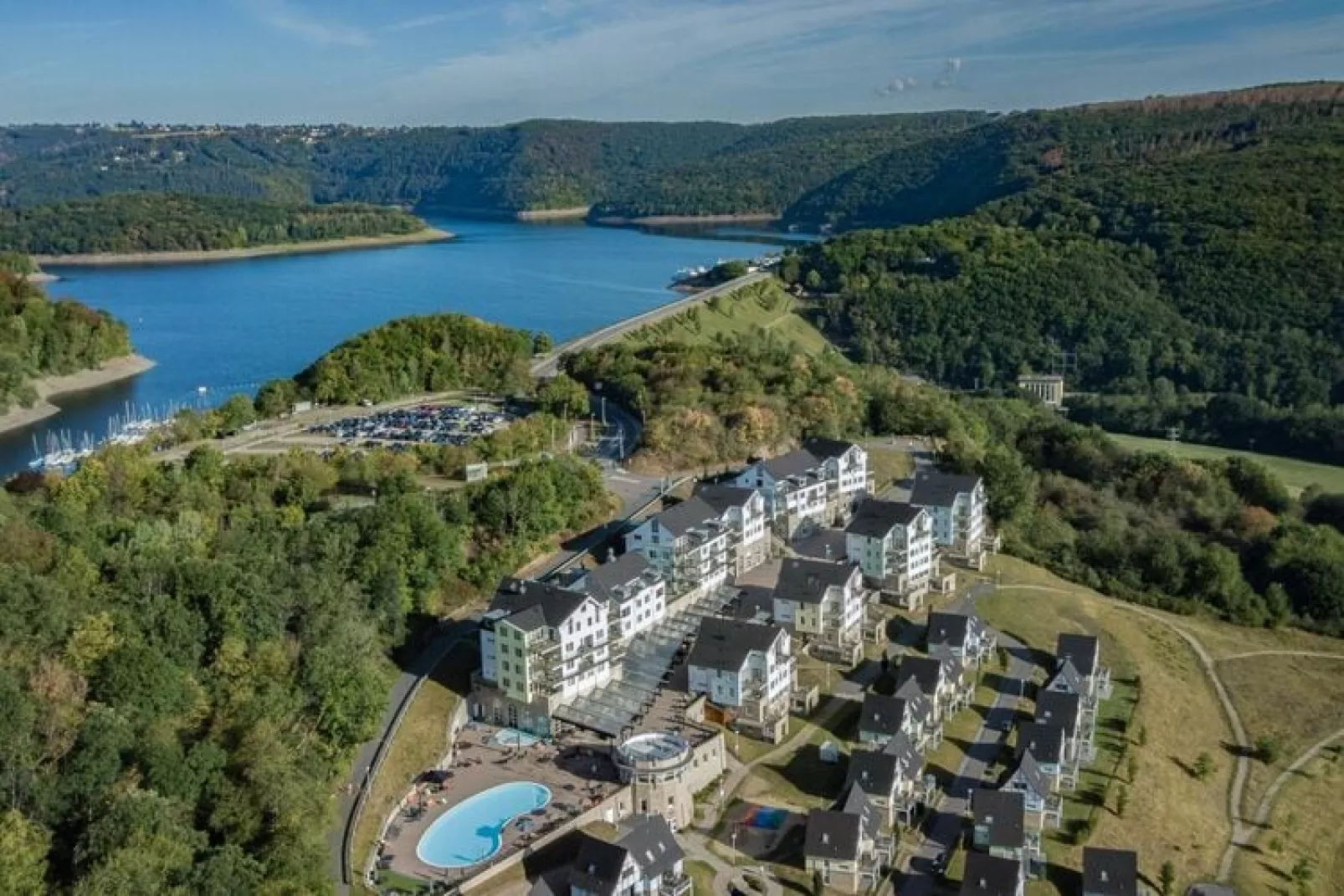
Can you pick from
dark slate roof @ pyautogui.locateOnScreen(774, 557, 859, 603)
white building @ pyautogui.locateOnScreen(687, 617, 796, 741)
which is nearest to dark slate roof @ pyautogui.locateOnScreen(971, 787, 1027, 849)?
white building @ pyautogui.locateOnScreen(687, 617, 796, 741)

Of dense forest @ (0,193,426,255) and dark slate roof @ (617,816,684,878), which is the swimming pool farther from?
dense forest @ (0,193,426,255)

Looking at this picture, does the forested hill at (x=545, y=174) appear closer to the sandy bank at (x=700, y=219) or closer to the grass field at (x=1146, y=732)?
the sandy bank at (x=700, y=219)

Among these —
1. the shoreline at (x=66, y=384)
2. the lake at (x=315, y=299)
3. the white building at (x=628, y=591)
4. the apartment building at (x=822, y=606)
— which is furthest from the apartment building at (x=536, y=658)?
the shoreline at (x=66, y=384)

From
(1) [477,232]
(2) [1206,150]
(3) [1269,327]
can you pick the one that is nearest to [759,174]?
(1) [477,232]

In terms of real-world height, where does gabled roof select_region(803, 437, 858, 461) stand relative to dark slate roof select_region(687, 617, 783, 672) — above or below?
above

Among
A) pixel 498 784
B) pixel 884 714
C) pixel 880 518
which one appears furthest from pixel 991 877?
pixel 880 518

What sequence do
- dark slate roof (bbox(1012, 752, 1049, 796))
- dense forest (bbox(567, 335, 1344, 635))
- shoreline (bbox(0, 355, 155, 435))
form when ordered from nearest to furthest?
dark slate roof (bbox(1012, 752, 1049, 796))
dense forest (bbox(567, 335, 1344, 635))
shoreline (bbox(0, 355, 155, 435))
